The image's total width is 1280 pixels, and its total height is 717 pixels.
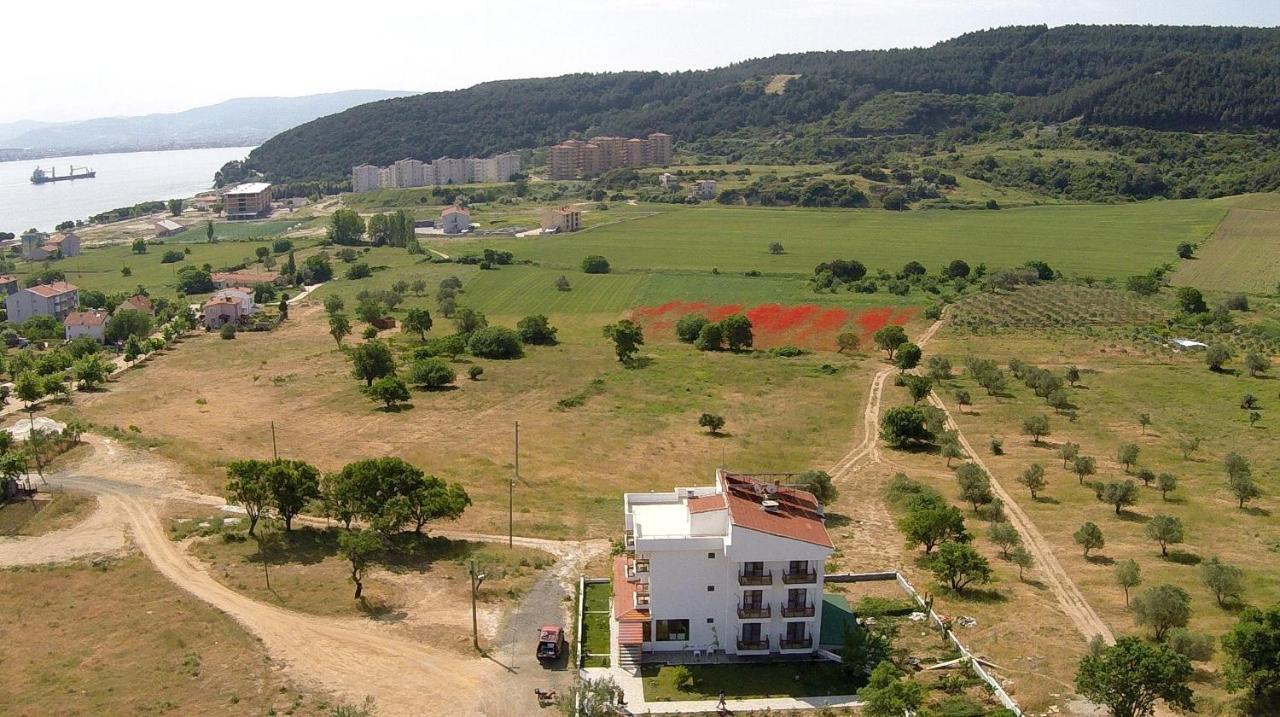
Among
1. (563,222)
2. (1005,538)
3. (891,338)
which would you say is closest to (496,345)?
(891,338)

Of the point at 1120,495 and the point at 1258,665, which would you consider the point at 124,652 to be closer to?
the point at 1258,665

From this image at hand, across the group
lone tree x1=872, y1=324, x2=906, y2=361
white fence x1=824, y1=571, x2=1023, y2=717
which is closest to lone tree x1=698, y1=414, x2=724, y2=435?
white fence x1=824, y1=571, x2=1023, y2=717

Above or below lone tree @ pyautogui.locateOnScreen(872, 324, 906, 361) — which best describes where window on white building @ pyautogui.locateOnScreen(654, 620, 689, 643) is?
below

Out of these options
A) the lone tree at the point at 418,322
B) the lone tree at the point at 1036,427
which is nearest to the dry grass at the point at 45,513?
the lone tree at the point at 418,322

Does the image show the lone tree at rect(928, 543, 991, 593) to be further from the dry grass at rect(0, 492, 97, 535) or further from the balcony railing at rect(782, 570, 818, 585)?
the dry grass at rect(0, 492, 97, 535)

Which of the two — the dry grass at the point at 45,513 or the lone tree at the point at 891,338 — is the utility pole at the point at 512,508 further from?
the lone tree at the point at 891,338

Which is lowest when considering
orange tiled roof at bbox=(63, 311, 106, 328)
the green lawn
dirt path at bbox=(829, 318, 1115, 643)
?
dirt path at bbox=(829, 318, 1115, 643)
